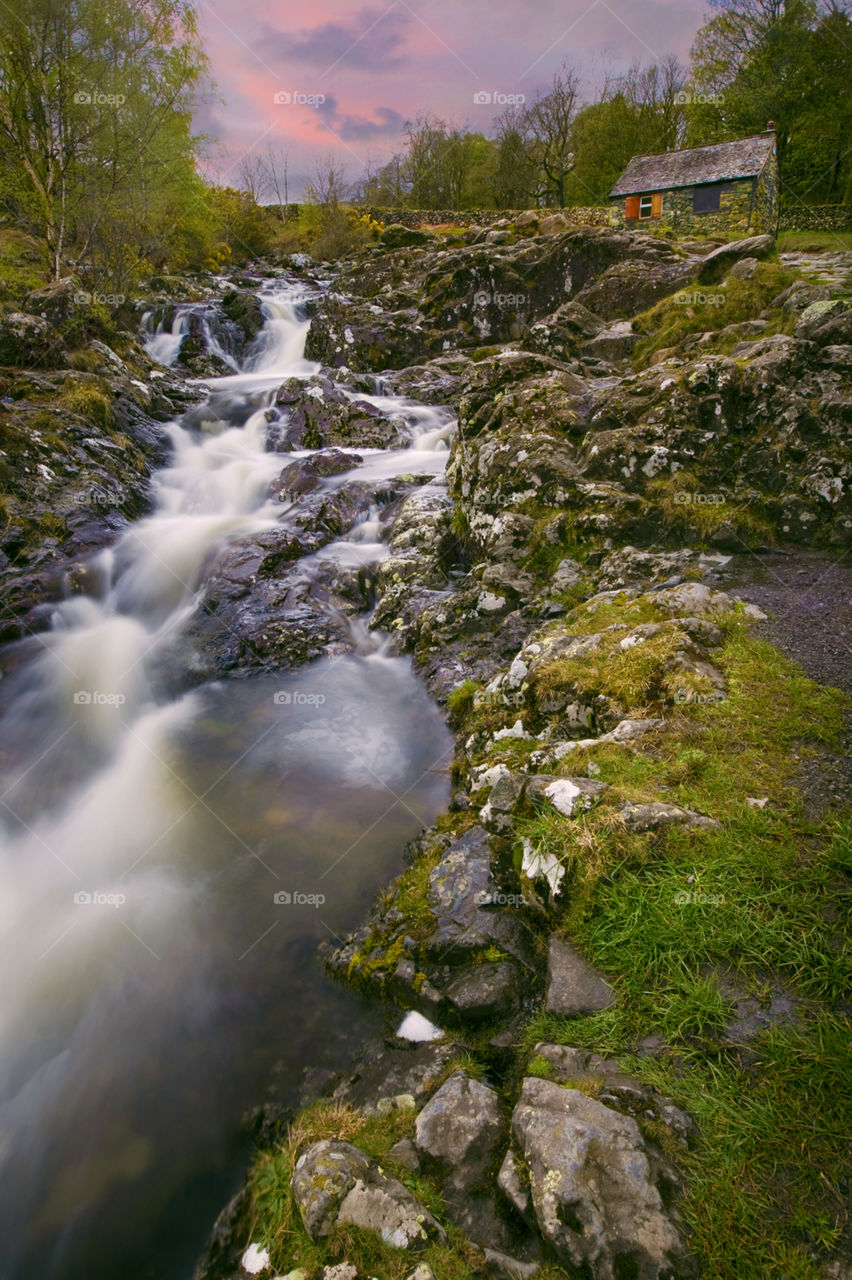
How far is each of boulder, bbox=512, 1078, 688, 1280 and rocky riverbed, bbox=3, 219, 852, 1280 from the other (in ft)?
0.03

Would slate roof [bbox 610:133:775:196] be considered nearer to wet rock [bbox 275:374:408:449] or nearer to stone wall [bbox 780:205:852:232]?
stone wall [bbox 780:205:852:232]

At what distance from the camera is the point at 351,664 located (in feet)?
31.0

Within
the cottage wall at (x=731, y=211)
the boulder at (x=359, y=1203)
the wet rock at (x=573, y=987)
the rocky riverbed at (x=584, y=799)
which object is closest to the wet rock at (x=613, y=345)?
the rocky riverbed at (x=584, y=799)

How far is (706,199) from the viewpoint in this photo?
104ft

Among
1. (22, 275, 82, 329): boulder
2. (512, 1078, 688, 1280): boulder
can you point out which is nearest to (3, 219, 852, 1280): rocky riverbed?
(512, 1078, 688, 1280): boulder

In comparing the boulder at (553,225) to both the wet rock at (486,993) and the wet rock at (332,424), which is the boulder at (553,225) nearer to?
the wet rock at (332,424)

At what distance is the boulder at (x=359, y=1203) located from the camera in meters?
2.60

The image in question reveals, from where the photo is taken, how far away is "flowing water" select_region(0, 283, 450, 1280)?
4.02m

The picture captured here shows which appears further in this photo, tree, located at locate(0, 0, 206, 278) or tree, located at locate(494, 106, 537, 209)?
tree, located at locate(494, 106, 537, 209)

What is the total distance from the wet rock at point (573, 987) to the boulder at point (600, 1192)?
1.86 ft

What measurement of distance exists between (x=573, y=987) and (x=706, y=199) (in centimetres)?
4093

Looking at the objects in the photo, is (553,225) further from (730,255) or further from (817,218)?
(730,255)

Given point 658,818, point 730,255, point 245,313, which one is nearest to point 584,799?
point 658,818

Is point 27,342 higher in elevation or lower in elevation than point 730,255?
lower
